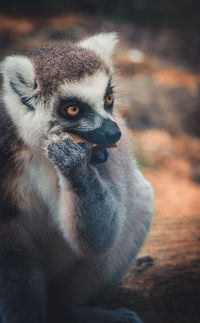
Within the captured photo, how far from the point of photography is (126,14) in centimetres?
1317

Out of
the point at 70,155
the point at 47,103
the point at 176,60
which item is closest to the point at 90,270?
the point at 70,155

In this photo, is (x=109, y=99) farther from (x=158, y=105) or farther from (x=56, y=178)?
(x=158, y=105)

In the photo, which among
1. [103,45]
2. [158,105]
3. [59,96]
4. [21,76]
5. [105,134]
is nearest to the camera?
[105,134]

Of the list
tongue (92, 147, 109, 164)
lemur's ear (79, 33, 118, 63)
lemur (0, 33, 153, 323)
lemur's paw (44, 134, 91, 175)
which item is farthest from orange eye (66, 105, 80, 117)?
lemur's ear (79, 33, 118, 63)

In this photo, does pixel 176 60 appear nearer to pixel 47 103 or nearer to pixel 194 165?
pixel 194 165

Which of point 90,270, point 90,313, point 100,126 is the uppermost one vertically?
point 100,126

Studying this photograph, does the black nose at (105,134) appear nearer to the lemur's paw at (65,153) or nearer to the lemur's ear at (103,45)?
the lemur's paw at (65,153)

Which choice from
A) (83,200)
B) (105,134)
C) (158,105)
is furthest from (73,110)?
(158,105)

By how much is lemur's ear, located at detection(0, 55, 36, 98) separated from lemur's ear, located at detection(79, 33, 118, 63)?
2.60 feet

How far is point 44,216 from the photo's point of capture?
316 cm

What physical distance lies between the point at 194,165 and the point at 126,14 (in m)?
8.01

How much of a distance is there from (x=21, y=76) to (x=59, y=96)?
0.39 meters

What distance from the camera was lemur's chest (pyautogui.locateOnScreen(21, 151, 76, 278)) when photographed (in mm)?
2943

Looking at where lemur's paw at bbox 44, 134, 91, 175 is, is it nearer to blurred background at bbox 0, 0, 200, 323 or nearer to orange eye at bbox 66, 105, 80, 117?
orange eye at bbox 66, 105, 80, 117
